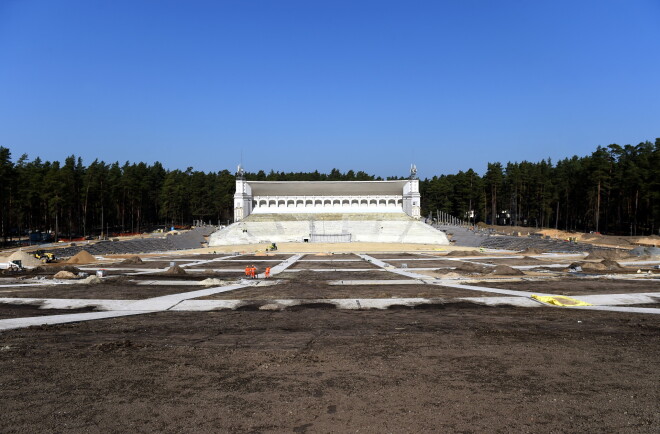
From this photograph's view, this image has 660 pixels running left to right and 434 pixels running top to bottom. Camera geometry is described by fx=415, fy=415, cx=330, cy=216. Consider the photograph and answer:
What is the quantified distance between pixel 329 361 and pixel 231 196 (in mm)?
110551

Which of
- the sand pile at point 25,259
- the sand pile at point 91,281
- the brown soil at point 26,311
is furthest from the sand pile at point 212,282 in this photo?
the sand pile at point 25,259

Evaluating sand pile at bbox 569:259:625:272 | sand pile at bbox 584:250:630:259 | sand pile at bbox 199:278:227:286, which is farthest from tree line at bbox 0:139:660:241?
sand pile at bbox 199:278:227:286

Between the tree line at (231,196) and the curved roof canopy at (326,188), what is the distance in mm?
26436

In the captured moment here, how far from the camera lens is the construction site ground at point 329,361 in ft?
24.3

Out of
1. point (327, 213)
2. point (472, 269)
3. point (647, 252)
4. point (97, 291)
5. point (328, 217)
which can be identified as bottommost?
point (472, 269)

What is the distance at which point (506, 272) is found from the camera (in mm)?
28797

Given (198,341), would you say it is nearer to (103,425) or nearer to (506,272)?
(103,425)

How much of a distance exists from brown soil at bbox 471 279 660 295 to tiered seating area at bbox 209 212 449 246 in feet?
141

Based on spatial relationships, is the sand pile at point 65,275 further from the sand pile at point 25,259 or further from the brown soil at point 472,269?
the brown soil at point 472,269

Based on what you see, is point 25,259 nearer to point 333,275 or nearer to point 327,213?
point 333,275

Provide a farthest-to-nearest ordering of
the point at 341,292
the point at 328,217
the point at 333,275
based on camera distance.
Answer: the point at 328,217 → the point at 333,275 → the point at 341,292

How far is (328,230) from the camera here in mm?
74375

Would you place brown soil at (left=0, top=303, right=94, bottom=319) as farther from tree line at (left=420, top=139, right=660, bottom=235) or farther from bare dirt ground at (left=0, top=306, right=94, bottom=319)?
tree line at (left=420, top=139, right=660, bottom=235)

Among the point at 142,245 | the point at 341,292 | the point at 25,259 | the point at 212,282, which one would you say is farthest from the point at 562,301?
the point at 142,245
